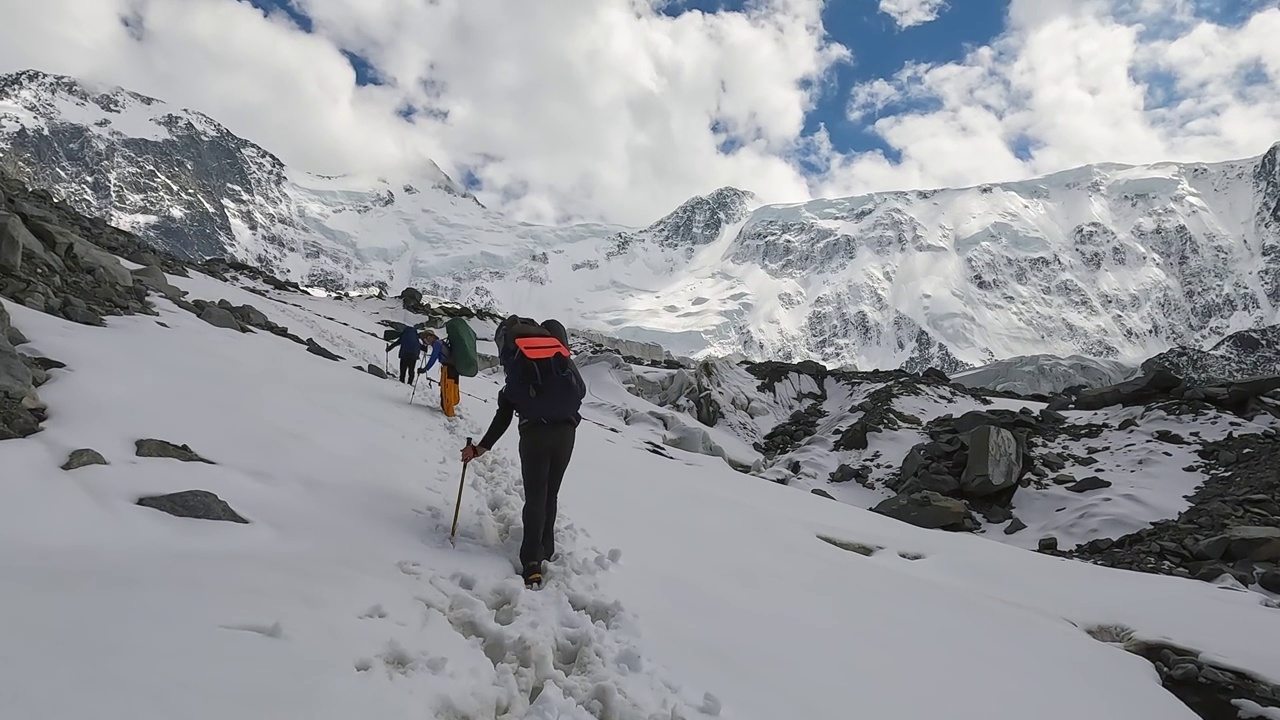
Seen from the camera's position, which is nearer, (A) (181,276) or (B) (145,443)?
(B) (145,443)

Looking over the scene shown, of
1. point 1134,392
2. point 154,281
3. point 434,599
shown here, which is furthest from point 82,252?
point 1134,392

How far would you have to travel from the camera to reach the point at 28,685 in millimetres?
2400

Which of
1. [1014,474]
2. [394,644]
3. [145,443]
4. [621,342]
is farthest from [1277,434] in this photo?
[621,342]

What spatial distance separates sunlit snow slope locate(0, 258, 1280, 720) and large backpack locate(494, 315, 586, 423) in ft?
4.53

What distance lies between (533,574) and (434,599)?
1.03 metres

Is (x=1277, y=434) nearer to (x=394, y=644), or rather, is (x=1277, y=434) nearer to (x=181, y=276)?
(x=394, y=644)

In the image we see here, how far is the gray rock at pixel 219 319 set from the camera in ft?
52.2

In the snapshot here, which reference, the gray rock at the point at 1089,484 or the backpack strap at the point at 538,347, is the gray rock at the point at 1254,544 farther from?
the backpack strap at the point at 538,347

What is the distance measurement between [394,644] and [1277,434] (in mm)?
28625

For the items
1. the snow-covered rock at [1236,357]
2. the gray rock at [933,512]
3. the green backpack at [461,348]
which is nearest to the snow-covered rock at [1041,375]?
the snow-covered rock at [1236,357]

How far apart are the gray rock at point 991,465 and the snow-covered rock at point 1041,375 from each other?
2155 inches

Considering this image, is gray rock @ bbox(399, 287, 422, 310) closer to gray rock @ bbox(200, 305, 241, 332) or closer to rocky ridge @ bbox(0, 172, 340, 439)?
rocky ridge @ bbox(0, 172, 340, 439)

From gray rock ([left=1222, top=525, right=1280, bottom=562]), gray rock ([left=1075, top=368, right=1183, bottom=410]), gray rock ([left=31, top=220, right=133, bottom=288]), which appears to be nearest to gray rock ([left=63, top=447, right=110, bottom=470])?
gray rock ([left=31, top=220, right=133, bottom=288])

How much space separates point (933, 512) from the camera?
67.2 ft
